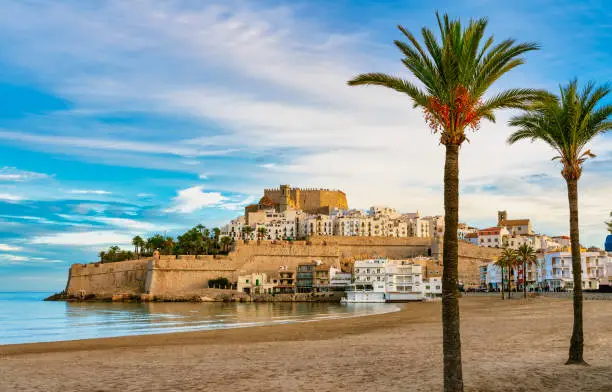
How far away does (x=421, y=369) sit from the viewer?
41.5 ft

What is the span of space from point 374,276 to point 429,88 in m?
67.0

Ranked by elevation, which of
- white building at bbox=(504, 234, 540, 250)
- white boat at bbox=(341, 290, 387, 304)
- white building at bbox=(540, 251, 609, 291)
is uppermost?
white building at bbox=(504, 234, 540, 250)

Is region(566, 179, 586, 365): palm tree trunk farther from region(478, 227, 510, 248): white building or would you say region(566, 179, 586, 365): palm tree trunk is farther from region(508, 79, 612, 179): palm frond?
region(478, 227, 510, 248): white building

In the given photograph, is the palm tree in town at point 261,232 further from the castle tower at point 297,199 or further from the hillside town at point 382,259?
the castle tower at point 297,199

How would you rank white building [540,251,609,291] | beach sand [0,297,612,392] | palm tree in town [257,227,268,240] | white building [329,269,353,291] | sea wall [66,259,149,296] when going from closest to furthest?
beach sand [0,297,612,392], white building [540,251,609,291], white building [329,269,353,291], sea wall [66,259,149,296], palm tree in town [257,227,268,240]

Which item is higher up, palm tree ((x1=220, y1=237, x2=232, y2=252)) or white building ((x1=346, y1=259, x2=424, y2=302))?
palm tree ((x1=220, y1=237, x2=232, y2=252))

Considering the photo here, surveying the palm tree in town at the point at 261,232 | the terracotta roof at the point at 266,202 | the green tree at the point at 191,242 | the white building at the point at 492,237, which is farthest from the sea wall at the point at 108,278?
the white building at the point at 492,237

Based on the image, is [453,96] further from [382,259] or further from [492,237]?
[492,237]

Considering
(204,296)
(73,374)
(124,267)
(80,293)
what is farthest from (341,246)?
(73,374)

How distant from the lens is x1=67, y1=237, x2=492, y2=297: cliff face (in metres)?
87.8

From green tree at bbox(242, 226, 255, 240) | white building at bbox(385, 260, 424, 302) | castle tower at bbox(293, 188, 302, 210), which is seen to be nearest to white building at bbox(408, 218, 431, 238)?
castle tower at bbox(293, 188, 302, 210)

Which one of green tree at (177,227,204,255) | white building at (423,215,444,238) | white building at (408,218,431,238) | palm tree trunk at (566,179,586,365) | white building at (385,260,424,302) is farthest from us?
white building at (423,215,444,238)

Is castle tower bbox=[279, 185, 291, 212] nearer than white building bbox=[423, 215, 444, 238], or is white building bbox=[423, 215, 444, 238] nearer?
white building bbox=[423, 215, 444, 238]

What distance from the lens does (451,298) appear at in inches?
354
